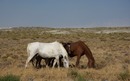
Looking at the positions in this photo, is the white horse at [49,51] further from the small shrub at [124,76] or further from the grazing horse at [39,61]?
the small shrub at [124,76]

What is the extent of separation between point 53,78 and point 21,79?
4.01 ft

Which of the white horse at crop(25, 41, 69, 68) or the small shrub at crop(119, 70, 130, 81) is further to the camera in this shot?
the white horse at crop(25, 41, 69, 68)

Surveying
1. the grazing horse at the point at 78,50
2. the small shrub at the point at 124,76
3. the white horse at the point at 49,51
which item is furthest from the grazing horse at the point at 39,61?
the small shrub at the point at 124,76

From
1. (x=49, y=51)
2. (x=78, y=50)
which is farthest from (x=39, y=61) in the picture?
(x=78, y=50)

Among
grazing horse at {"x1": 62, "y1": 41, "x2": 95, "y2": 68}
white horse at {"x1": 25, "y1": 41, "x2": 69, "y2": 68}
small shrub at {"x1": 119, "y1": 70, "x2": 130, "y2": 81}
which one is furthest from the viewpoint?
grazing horse at {"x1": 62, "y1": 41, "x2": 95, "y2": 68}

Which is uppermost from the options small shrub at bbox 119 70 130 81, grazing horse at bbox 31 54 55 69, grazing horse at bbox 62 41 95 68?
grazing horse at bbox 62 41 95 68

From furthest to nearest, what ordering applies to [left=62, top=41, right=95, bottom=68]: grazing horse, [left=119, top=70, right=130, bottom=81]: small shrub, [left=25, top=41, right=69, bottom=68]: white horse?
1. [left=62, top=41, right=95, bottom=68]: grazing horse
2. [left=25, top=41, right=69, bottom=68]: white horse
3. [left=119, top=70, right=130, bottom=81]: small shrub

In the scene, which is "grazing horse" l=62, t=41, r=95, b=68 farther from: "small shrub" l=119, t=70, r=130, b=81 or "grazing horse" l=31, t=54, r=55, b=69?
"small shrub" l=119, t=70, r=130, b=81

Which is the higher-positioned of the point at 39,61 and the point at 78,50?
the point at 78,50

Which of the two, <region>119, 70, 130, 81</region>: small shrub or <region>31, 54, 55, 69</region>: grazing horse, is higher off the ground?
<region>119, 70, 130, 81</region>: small shrub

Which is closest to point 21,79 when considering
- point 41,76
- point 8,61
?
point 41,76

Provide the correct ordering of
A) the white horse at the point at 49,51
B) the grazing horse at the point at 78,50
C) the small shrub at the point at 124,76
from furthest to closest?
the grazing horse at the point at 78,50
the white horse at the point at 49,51
the small shrub at the point at 124,76

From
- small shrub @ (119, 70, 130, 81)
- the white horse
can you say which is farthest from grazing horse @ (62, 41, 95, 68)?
small shrub @ (119, 70, 130, 81)

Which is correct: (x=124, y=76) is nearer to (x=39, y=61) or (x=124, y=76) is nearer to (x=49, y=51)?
(x=49, y=51)
